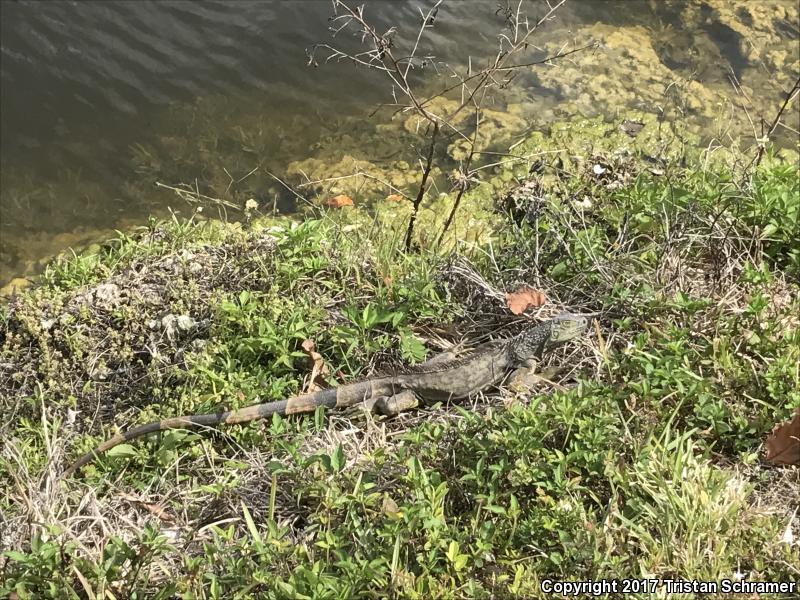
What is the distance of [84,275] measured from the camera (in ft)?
13.4

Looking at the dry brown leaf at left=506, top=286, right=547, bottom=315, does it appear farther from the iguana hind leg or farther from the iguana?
the iguana hind leg

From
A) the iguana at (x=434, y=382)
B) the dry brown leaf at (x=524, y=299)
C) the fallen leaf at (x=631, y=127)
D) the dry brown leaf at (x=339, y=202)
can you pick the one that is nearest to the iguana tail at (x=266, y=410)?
the iguana at (x=434, y=382)

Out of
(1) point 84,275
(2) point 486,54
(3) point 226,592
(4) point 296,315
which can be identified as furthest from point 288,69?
(3) point 226,592

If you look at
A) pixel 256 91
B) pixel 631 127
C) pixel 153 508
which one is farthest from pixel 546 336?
pixel 256 91

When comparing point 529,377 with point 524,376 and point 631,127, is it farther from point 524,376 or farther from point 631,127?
point 631,127

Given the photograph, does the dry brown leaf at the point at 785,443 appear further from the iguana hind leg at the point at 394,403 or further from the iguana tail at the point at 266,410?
the iguana tail at the point at 266,410

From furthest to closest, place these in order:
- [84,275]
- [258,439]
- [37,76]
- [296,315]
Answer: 1. [37,76]
2. [84,275]
3. [296,315]
4. [258,439]

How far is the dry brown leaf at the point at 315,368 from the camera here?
3.41m

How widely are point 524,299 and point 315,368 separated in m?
1.21

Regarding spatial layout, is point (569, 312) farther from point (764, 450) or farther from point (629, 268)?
point (764, 450)

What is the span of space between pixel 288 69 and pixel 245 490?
4.74 m

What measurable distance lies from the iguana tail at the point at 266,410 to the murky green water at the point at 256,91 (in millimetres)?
2413

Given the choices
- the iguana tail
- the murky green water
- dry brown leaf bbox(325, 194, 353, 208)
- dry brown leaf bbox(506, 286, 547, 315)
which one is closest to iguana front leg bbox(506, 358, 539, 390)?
dry brown leaf bbox(506, 286, 547, 315)

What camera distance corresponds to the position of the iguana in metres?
3.19
